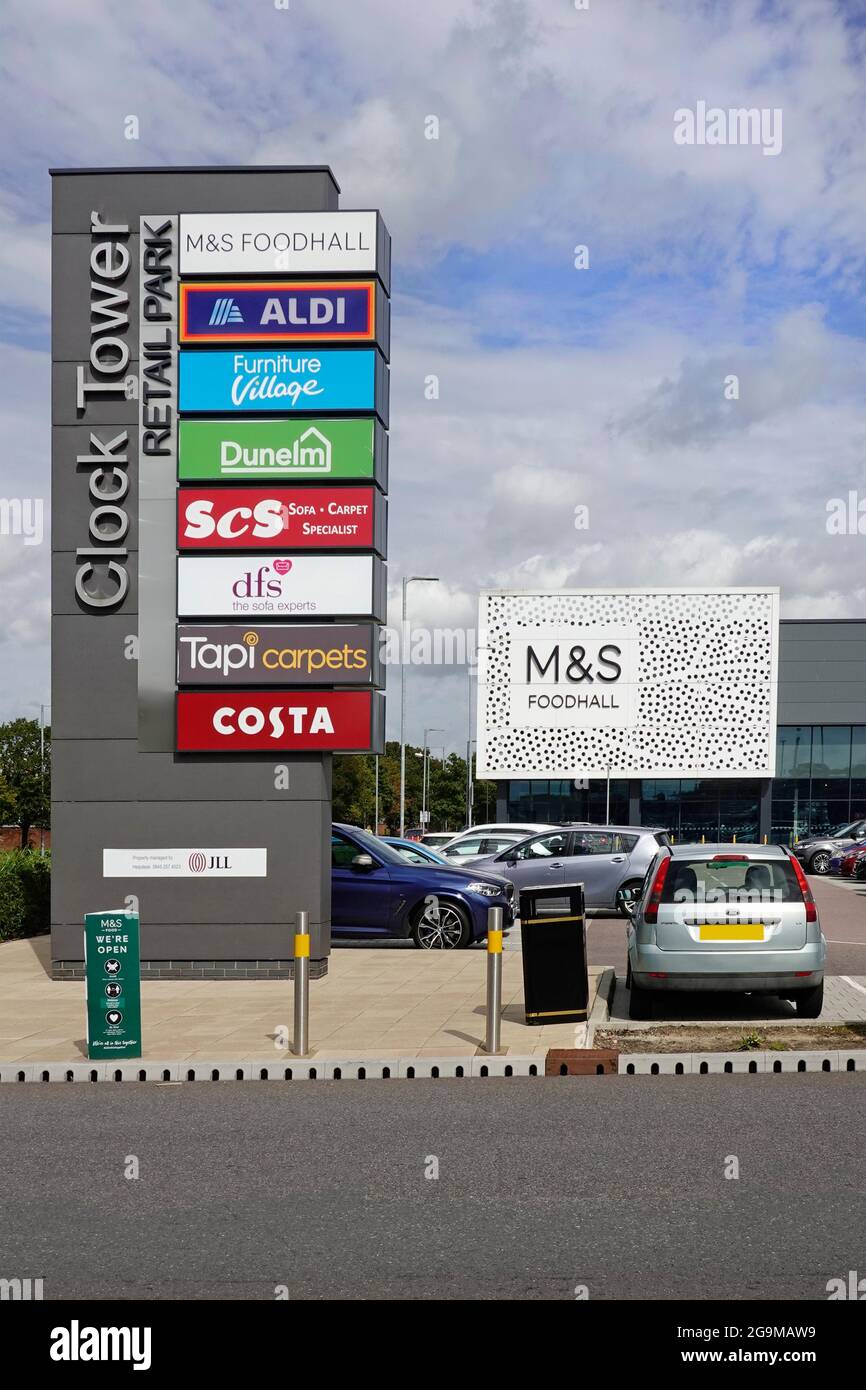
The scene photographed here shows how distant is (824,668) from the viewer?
75938 millimetres

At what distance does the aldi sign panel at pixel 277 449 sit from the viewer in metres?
16.6

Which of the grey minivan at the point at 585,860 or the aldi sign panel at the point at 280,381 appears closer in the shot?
the aldi sign panel at the point at 280,381

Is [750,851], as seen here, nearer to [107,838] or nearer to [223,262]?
[107,838]

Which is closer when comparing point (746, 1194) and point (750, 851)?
point (746, 1194)

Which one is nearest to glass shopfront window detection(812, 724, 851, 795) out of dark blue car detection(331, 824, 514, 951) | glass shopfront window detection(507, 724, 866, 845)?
glass shopfront window detection(507, 724, 866, 845)

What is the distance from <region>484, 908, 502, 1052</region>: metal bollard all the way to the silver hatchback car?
1725mm

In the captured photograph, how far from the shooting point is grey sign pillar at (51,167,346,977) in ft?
54.0

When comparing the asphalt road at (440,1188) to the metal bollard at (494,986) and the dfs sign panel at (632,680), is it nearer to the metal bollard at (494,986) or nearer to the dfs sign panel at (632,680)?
the metal bollard at (494,986)

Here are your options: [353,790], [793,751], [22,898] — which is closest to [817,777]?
[793,751]

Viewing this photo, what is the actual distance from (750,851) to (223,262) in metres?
8.69

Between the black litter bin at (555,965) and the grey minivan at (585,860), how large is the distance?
12.8 m

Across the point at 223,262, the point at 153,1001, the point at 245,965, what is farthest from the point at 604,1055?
the point at 223,262

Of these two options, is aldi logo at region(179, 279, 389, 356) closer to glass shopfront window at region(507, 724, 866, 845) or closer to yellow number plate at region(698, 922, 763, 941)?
yellow number plate at region(698, 922, 763, 941)

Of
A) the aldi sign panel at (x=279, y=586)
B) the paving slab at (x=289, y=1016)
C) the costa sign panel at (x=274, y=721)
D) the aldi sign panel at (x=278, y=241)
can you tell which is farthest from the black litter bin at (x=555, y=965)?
the aldi sign panel at (x=278, y=241)
